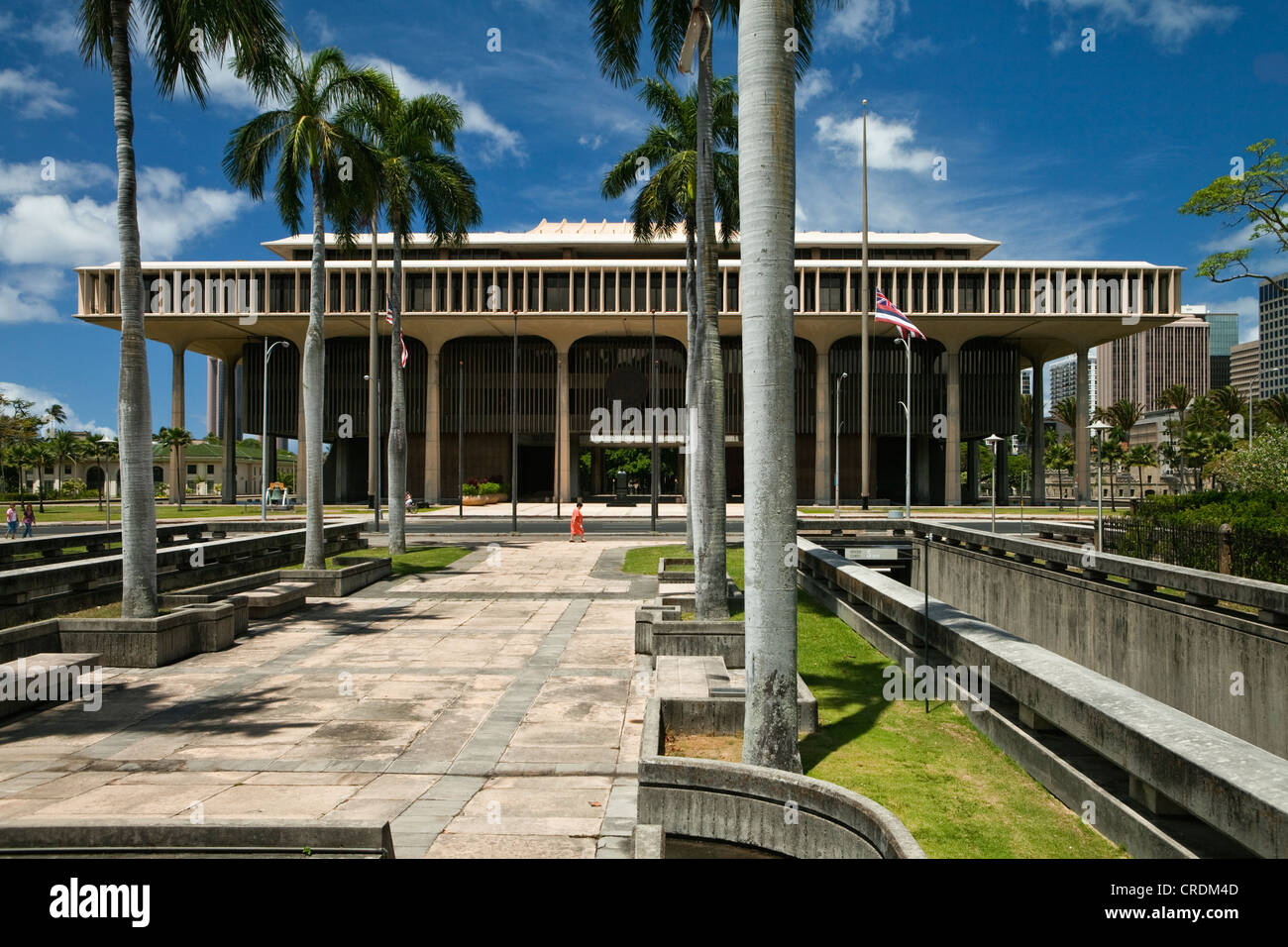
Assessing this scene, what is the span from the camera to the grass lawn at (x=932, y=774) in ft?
17.2

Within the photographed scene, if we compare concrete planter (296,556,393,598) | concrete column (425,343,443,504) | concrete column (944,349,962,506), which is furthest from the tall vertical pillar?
concrete column (944,349,962,506)

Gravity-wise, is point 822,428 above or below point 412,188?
below

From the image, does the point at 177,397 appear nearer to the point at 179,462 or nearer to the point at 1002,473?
the point at 179,462

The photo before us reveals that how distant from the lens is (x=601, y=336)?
65188mm

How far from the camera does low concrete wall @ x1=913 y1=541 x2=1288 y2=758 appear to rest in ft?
34.0

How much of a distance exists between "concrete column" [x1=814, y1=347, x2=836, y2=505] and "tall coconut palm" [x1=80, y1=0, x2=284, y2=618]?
53.0 m

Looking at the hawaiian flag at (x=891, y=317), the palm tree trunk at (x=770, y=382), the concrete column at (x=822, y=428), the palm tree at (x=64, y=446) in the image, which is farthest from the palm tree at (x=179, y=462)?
the palm tree trunk at (x=770, y=382)

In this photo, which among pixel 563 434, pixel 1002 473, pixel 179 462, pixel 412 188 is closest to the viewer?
pixel 412 188

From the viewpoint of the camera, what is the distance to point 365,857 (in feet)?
13.4

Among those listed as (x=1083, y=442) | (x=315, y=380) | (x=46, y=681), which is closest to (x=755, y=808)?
(x=46, y=681)

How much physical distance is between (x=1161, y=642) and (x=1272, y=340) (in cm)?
21462

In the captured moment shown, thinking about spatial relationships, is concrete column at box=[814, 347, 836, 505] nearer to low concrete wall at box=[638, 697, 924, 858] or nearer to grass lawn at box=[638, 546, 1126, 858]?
grass lawn at box=[638, 546, 1126, 858]
